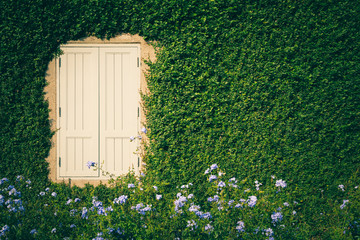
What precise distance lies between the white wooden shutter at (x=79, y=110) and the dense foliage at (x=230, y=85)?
1.34 ft

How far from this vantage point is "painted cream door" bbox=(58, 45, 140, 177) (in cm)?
420

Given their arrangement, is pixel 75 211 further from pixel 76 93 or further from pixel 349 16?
pixel 349 16

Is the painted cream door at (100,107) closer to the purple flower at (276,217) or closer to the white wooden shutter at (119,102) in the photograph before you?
→ the white wooden shutter at (119,102)

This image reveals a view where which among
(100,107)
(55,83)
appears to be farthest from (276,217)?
(55,83)

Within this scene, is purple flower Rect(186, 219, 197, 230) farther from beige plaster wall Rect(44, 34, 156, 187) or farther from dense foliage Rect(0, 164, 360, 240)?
beige plaster wall Rect(44, 34, 156, 187)

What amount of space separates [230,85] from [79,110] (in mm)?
2790

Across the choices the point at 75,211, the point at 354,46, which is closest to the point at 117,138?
the point at 75,211

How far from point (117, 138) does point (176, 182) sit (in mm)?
1357

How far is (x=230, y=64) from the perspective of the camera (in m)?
3.94

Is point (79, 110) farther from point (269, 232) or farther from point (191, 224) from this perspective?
point (269, 232)

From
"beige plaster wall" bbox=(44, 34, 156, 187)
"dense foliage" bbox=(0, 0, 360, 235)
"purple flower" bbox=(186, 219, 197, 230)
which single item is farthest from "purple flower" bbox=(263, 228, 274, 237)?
"beige plaster wall" bbox=(44, 34, 156, 187)

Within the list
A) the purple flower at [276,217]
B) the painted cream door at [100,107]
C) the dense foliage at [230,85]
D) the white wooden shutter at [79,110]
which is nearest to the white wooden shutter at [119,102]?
the painted cream door at [100,107]

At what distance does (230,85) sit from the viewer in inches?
155

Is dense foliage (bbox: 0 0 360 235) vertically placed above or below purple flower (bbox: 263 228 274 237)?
above
